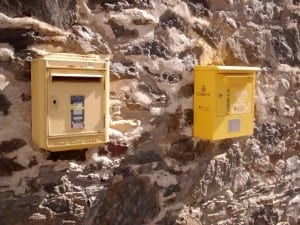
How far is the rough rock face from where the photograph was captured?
1109mm

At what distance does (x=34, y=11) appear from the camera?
1102mm

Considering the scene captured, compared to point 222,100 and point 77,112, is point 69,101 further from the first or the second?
point 222,100

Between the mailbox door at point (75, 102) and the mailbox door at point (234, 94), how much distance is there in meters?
0.45

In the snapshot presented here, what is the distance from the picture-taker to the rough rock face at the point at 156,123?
111 cm

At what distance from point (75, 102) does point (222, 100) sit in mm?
546

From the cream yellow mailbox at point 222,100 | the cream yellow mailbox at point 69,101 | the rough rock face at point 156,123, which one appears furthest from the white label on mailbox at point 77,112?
the cream yellow mailbox at point 222,100

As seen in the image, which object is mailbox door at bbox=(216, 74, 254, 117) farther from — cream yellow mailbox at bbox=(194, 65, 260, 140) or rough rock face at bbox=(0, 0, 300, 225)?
rough rock face at bbox=(0, 0, 300, 225)

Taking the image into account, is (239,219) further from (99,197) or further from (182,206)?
(99,197)

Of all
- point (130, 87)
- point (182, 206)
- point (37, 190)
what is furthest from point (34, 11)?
point (182, 206)

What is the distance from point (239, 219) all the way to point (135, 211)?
0.53m

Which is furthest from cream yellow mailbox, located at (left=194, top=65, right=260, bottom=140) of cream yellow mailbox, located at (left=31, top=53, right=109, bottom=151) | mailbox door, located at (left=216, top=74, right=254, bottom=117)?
cream yellow mailbox, located at (left=31, top=53, right=109, bottom=151)

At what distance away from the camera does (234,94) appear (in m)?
1.44

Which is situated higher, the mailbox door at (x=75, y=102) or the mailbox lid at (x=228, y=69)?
the mailbox lid at (x=228, y=69)

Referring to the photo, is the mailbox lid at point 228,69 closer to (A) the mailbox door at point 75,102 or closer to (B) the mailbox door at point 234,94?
(B) the mailbox door at point 234,94
